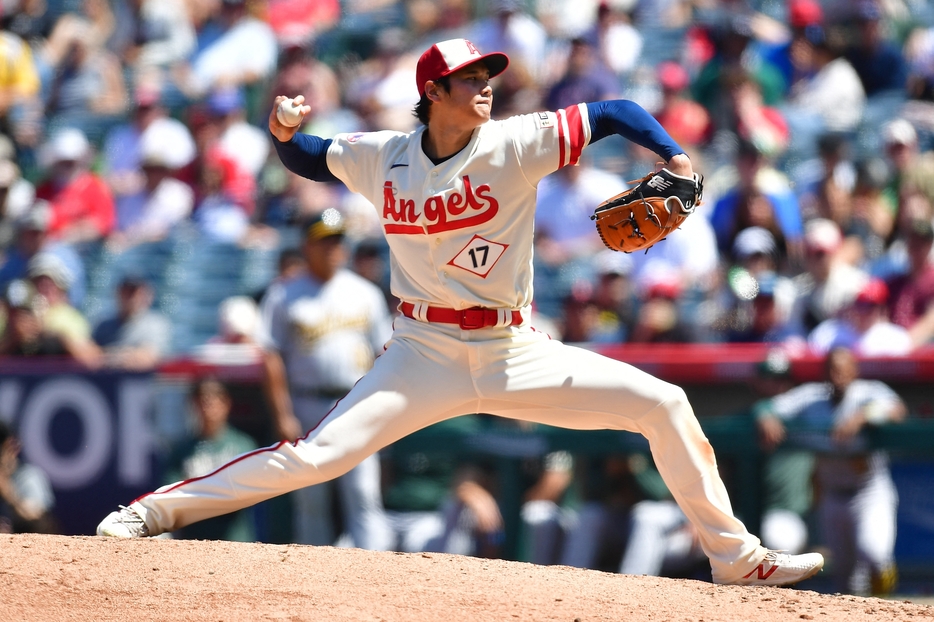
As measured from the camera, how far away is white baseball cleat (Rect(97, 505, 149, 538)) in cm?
424

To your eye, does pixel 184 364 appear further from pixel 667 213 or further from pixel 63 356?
pixel 667 213

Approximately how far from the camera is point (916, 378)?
6.32 metres

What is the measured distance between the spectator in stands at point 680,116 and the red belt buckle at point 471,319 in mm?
4623

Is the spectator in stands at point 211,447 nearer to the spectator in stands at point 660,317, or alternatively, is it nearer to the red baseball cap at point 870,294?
the spectator in stands at point 660,317

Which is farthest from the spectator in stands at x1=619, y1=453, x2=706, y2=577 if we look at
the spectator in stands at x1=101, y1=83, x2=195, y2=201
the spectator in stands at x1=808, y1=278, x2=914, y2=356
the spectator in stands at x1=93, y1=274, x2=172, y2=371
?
the spectator in stands at x1=101, y1=83, x2=195, y2=201

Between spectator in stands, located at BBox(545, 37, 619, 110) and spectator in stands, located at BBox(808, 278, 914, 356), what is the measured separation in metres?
2.58

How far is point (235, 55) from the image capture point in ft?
34.1

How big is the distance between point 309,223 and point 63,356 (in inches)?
69.1

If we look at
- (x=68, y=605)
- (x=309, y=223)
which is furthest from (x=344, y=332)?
(x=68, y=605)

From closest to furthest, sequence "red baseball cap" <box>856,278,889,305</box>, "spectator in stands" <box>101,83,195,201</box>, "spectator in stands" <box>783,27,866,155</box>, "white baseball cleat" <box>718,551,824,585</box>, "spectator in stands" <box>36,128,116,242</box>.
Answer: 1. "white baseball cleat" <box>718,551,824,585</box>
2. "red baseball cap" <box>856,278,889,305</box>
3. "spectator in stands" <box>783,27,866,155</box>
4. "spectator in stands" <box>36,128,116,242</box>
5. "spectator in stands" <box>101,83,195,201</box>

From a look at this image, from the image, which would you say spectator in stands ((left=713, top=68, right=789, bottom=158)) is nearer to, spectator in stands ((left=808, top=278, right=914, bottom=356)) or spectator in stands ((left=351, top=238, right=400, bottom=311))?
spectator in stands ((left=808, top=278, right=914, bottom=356))

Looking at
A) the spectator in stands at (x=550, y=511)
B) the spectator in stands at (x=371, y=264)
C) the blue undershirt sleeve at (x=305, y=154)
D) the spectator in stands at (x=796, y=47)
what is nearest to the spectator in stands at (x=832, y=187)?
the spectator in stands at (x=796, y=47)

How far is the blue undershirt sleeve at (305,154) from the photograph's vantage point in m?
4.21

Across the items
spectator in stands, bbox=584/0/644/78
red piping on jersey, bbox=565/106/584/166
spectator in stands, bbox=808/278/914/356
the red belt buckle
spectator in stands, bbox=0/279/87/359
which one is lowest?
spectator in stands, bbox=0/279/87/359
